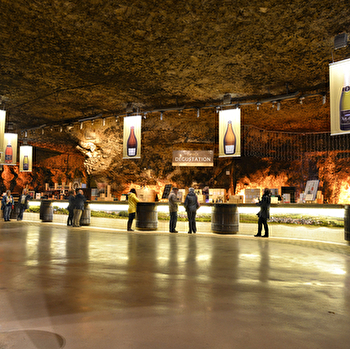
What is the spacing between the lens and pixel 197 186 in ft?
52.0

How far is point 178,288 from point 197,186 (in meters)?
12.6

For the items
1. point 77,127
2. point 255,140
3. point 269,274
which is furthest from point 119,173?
point 269,274

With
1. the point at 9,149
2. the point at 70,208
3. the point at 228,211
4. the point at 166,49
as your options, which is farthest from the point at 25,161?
the point at 166,49

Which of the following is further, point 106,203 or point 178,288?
point 106,203

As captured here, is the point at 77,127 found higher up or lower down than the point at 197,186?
higher up

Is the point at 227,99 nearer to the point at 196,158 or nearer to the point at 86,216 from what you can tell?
the point at 196,158

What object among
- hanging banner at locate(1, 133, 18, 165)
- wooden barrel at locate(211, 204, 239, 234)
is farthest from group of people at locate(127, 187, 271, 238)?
hanging banner at locate(1, 133, 18, 165)

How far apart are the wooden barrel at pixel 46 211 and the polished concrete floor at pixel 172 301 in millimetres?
9236

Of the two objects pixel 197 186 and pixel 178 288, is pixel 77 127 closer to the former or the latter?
pixel 197 186

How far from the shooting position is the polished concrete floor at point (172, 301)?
2109mm

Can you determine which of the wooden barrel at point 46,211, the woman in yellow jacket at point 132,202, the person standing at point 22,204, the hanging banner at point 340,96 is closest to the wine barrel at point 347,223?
the hanging banner at point 340,96

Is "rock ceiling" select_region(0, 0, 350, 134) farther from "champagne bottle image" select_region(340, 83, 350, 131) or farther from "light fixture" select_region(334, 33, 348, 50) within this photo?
"champagne bottle image" select_region(340, 83, 350, 131)

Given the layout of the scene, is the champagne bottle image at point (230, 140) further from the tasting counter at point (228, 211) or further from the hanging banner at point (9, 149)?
the hanging banner at point (9, 149)

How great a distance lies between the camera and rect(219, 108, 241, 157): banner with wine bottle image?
895 cm
